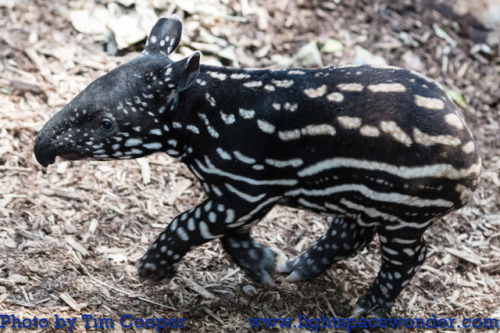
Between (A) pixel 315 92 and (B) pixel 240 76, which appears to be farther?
(B) pixel 240 76

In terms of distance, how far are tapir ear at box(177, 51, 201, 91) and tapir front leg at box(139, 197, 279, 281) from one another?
918mm

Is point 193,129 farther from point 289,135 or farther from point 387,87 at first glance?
point 387,87

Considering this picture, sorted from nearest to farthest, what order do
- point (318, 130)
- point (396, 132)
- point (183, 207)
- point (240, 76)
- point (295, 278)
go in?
point (396, 132), point (318, 130), point (240, 76), point (295, 278), point (183, 207)

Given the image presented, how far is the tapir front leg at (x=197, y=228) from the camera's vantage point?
533cm

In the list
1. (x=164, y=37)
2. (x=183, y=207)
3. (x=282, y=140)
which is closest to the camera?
(x=282, y=140)

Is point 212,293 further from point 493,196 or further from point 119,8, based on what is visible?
point 119,8

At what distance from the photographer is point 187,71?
5047 millimetres


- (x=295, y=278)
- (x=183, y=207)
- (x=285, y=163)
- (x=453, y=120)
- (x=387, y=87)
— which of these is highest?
(x=387, y=87)

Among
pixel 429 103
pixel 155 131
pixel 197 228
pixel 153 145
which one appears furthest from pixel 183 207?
pixel 429 103

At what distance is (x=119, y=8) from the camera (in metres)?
8.80

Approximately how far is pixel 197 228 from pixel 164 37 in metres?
1.55

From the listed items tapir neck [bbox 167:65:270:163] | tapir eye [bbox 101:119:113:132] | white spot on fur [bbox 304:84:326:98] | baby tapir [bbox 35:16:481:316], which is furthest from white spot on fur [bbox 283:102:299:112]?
tapir eye [bbox 101:119:113:132]

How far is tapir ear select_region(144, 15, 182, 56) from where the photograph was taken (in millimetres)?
5582

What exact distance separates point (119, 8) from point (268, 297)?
450 cm
